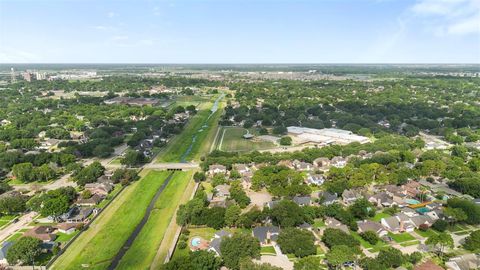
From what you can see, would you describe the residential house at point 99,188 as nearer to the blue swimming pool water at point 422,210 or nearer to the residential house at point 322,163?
the residential house at point 322,163

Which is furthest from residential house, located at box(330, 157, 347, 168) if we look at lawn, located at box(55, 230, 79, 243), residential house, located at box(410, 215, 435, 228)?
lawn, located at box(55, 230, 79, 243)

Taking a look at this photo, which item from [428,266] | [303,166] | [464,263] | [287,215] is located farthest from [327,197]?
[464,263]

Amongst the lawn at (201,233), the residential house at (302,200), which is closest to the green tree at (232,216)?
the lawn at (201,233)

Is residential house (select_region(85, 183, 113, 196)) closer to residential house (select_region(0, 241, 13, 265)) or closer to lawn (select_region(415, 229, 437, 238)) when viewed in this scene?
residential house (select_region(0, 241, 13, 265))

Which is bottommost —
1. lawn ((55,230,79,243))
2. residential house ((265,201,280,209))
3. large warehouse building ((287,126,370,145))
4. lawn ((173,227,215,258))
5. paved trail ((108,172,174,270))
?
paved trail ((108,172,174,270))

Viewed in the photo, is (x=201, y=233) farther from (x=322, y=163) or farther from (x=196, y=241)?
(x=322, y=163)
